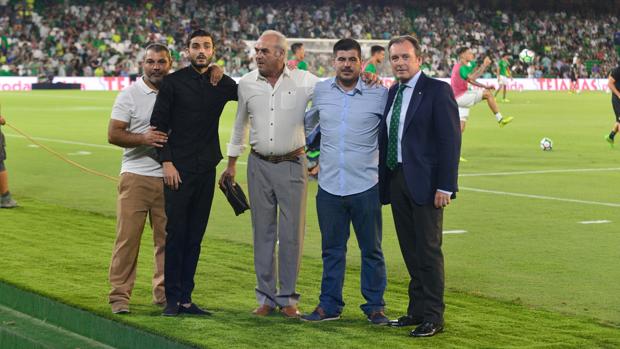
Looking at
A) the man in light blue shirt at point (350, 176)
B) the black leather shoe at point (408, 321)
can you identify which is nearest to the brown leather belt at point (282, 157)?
the man in light blue shirt at point (350, 176)

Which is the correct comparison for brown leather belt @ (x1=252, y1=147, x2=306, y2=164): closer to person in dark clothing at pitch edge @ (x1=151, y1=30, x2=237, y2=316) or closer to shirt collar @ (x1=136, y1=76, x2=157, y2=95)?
person in dark clothing at pitch edge @ (x1=151, y1=30, x2=237, y2=316)

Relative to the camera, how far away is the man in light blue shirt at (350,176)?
802cm

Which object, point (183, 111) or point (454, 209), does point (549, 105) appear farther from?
point (183, 111)

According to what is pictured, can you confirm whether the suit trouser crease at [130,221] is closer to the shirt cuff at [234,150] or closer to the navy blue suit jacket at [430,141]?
the shirt cuff at [234,150]

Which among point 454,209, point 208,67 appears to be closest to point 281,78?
point 208,67

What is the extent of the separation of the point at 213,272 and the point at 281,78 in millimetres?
2682

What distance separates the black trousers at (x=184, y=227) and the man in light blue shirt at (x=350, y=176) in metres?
0.83

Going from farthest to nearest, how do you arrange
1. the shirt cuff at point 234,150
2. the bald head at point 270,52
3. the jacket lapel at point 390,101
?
the shirt cuff at point 234,150
the bald head at point 270,52
the jacket lapel at point 390,101

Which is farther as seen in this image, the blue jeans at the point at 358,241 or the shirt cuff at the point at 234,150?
the shirt cuff at the point at 234,150

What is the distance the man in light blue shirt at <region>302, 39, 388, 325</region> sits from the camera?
802 centimetres

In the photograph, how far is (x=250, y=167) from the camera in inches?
331

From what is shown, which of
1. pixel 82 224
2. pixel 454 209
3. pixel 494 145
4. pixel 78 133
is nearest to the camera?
pixel 82 224

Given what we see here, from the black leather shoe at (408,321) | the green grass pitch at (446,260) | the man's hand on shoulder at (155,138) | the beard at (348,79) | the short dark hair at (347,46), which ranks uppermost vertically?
the short dark hair at (347,46)

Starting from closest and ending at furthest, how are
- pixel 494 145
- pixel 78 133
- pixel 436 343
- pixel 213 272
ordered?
pixel 436 343 → pixel 213 272 → pixel 494 145 → pixel 78 133
